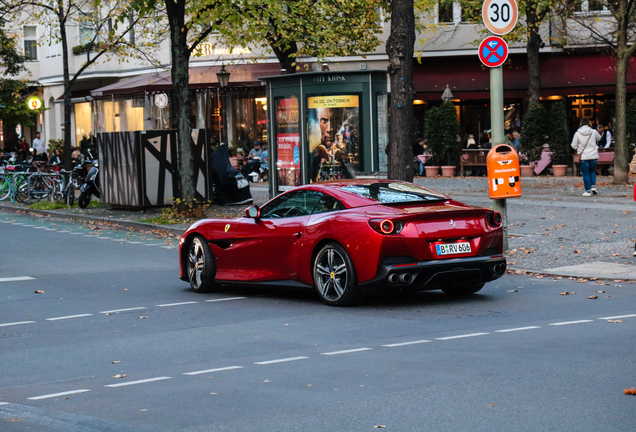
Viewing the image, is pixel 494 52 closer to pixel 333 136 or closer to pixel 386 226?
pixel 386 226

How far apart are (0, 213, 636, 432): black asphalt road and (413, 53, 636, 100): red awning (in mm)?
29355

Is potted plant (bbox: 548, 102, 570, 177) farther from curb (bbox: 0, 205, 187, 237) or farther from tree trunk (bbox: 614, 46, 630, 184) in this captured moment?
curb (bbox: 0, 205, 187, 237)

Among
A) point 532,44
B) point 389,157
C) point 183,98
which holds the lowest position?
point 389,157

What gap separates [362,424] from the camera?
5520 millimetres

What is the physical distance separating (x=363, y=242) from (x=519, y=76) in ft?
106

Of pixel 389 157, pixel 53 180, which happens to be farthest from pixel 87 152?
pixel 389 157

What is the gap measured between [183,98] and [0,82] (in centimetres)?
2544

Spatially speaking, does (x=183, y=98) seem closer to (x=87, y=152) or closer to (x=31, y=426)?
(x=31, y=426)

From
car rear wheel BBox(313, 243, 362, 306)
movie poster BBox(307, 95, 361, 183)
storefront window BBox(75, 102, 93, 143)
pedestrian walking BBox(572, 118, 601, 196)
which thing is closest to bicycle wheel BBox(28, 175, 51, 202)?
movie poster BBox(307, 95, 361, 183)

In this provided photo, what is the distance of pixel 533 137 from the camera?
34062 millimetres

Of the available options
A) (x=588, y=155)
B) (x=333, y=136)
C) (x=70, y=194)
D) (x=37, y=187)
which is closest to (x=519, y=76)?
(x=588, y=155)

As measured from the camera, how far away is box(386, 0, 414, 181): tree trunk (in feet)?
54.1

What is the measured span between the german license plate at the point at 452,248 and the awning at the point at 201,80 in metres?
31.1

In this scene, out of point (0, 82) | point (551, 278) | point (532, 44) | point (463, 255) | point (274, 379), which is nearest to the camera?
point (274, 379)
